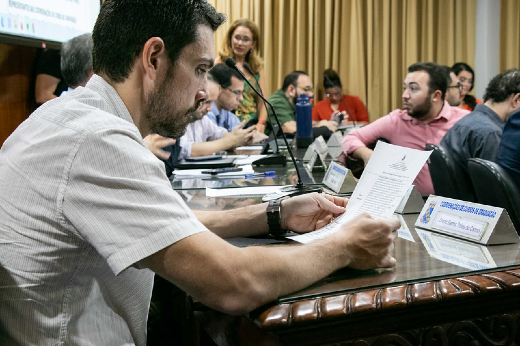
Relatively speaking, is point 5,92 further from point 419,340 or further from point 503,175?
point 419,340

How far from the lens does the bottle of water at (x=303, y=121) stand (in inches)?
134

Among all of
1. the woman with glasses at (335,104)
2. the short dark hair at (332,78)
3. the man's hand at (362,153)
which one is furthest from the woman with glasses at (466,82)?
the man's hand at (362,153)

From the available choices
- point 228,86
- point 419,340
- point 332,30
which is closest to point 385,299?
point 419,340

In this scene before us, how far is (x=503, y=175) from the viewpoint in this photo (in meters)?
1.79

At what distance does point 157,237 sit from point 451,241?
62 centimetres

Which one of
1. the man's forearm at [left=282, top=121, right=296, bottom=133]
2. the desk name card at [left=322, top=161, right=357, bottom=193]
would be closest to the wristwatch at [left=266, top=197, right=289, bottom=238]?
the desk name card at [left=322, top=161, right=357, bottom=193]

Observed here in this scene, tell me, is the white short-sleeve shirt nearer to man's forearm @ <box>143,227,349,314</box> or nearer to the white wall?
man's forearm @ <box>143,227,349,314</box>

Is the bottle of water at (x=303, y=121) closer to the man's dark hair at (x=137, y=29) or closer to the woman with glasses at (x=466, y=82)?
the man's dark hair at (x=137, y=29)

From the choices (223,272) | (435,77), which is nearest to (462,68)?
(435,77)

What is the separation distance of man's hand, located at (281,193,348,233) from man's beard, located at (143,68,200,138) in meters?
0.28

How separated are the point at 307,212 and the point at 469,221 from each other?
328 mm

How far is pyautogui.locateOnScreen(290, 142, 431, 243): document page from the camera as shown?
95 cm

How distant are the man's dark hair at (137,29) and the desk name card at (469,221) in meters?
0.63

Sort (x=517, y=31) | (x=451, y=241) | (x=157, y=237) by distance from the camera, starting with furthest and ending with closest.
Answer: (x=517, y=31) → (x=451, y=241) → (x=157, y=237)
